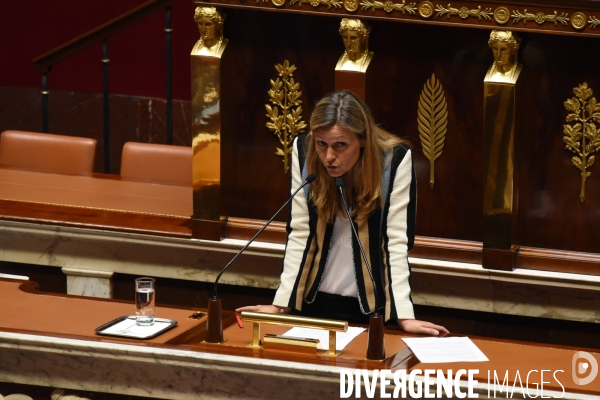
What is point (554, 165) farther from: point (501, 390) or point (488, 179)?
point (501, 390)

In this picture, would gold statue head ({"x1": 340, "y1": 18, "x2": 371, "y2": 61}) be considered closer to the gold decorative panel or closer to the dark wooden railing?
the gold decorative panel

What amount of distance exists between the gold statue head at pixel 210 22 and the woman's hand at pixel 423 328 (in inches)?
59.5

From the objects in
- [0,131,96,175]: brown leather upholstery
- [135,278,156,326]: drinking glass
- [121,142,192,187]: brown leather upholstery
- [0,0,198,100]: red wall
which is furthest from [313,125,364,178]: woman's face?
[0,0,198,100]: red wall

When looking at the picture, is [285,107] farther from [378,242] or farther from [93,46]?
[93,46]

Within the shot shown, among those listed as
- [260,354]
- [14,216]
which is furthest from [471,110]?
[14,216]

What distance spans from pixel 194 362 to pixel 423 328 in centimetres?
69

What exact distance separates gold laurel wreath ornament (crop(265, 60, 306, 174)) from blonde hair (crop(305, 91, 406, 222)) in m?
0.82

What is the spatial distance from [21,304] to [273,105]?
1.35m

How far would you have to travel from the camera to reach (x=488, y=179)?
12.9 ft

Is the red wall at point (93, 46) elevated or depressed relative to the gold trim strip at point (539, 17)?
elevated

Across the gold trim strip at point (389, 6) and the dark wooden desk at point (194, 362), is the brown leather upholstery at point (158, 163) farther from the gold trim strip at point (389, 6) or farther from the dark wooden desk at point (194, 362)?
the dark wooden desk at point (194, 362)

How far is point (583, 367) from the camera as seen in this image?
9.23 ft

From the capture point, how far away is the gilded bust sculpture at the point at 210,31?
163 inches

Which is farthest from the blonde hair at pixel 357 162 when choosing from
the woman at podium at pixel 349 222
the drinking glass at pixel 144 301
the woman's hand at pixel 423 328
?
the drinking glass at pixel 144 301
